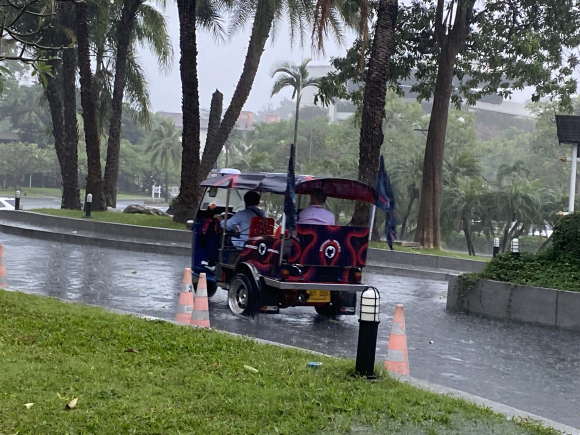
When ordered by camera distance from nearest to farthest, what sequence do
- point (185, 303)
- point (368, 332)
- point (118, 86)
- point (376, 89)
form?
point (368, 332), point (185, 303), point (376, 89), point (118, 86)

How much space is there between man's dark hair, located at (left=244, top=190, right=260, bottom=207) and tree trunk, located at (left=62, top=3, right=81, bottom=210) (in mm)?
20981

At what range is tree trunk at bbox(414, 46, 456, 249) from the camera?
86.4 ft

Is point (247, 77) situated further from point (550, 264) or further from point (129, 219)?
point (550, 264)

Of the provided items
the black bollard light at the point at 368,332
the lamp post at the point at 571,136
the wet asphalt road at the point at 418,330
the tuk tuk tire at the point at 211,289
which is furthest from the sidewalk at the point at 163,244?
the black bollard light at the point at 368,332

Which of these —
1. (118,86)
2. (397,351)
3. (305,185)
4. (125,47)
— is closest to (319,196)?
(305,185)

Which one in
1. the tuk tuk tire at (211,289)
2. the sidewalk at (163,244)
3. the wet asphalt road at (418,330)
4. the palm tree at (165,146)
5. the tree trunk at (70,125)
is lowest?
the wet asphalt road at (418,330)

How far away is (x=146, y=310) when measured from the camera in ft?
38.4

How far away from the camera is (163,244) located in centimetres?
2248

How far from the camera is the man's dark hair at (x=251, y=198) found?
40.1 ft

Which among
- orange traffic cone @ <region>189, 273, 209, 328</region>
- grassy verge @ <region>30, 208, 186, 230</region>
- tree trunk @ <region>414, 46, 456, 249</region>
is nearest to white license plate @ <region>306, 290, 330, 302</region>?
orange traffic cone @ <region>189, 273, 209, 328</region>

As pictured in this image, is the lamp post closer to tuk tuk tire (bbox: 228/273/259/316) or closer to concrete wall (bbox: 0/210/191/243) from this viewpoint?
concrete wall (bbox: 0/210/191/243)

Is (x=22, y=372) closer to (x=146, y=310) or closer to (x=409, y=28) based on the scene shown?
(x=146, y=310)

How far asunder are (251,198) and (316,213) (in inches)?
55.9

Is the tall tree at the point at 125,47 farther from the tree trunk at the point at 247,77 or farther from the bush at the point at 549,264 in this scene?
the bush at the point at 549,264
